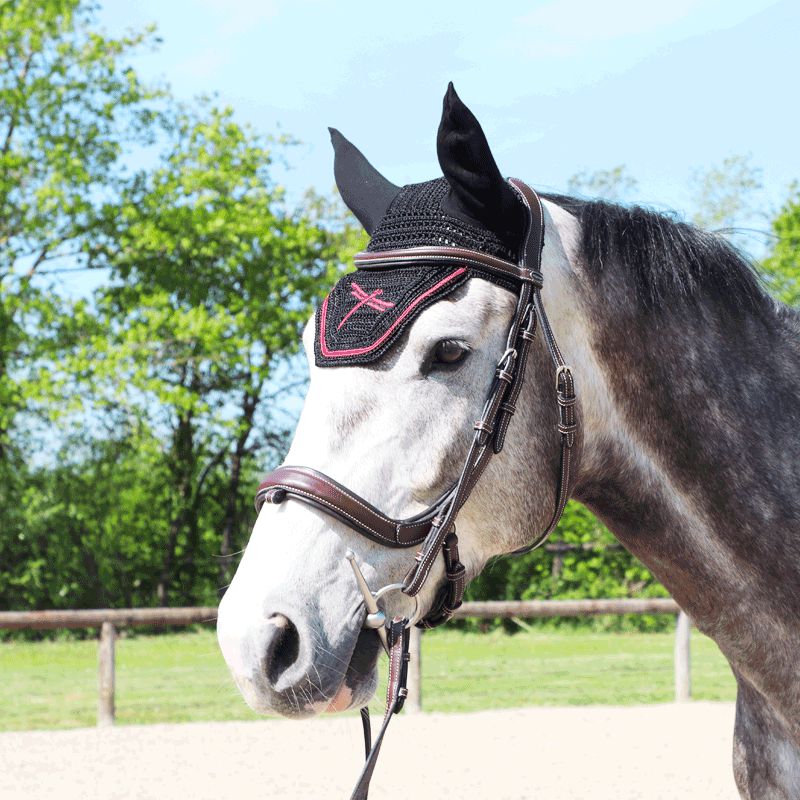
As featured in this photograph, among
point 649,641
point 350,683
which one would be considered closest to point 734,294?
point 350,683

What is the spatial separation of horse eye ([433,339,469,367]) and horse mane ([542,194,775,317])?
0.43 meters

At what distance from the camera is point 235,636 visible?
1.86 meters

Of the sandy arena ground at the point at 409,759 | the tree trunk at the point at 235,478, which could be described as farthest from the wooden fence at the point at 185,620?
the tree trunk at the point at 235,478

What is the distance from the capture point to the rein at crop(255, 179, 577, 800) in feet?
6.49

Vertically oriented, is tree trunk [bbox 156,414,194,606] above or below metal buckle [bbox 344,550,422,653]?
below

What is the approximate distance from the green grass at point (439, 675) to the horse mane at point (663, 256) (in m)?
7.23

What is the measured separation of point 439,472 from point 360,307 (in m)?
0.40

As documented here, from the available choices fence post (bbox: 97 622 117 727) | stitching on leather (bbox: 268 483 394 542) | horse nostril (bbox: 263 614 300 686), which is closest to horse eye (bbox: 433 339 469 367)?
stitching on leather (bbox: 268 483 394 542)

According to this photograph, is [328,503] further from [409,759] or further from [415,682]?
[415,682]

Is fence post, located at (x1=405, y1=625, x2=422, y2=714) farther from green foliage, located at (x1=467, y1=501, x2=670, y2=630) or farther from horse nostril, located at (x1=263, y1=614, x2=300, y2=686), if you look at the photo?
horse nostril, located at (x1=263, y1=614, x2=300, y2=686)

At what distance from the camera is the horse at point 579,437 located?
1.98m

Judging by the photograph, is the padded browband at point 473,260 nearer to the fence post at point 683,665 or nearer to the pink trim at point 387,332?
the pink trim at point 387,332

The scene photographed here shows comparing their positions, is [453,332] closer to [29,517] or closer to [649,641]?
[649,641]

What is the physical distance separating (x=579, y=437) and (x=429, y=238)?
551 mm
